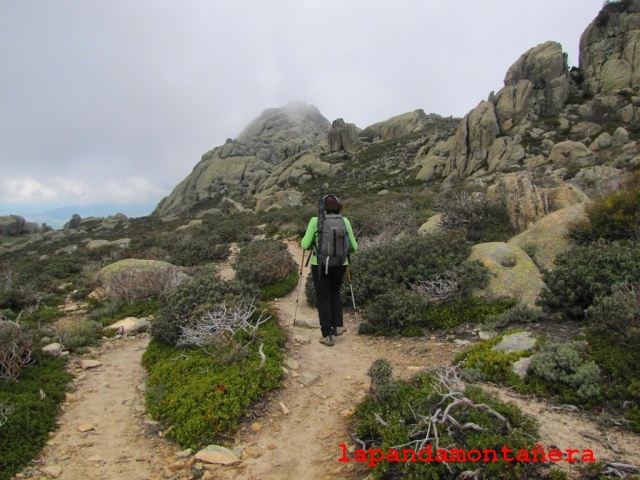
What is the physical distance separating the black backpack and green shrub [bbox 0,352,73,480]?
4062mm

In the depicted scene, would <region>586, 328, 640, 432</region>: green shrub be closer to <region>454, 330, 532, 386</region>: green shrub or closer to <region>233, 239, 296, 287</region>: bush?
<region>454, 330, 532, 386</region>: green shrub

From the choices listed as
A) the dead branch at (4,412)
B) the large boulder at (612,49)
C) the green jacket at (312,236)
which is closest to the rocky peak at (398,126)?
the large boulder at (612,49)

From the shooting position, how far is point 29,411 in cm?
441

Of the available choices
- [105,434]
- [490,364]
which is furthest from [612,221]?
[105,434]

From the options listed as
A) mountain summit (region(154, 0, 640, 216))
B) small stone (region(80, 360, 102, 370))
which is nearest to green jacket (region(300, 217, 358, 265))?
small stone (region(80, 360, 102, 370))

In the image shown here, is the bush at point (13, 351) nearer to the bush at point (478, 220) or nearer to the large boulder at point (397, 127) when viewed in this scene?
the bush at point (478, 220)

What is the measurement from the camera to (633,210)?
7.40 m

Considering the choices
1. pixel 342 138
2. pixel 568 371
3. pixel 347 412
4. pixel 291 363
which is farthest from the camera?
pixel 342 138

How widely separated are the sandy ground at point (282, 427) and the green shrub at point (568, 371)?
31cm

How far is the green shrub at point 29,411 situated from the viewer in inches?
152

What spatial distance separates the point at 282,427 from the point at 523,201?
367 inches

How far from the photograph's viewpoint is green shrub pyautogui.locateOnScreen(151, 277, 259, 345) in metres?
6.45

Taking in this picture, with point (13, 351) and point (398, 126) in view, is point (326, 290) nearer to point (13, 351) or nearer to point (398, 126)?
point (13, 351)

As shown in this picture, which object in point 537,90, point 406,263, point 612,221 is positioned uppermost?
point 537,90
